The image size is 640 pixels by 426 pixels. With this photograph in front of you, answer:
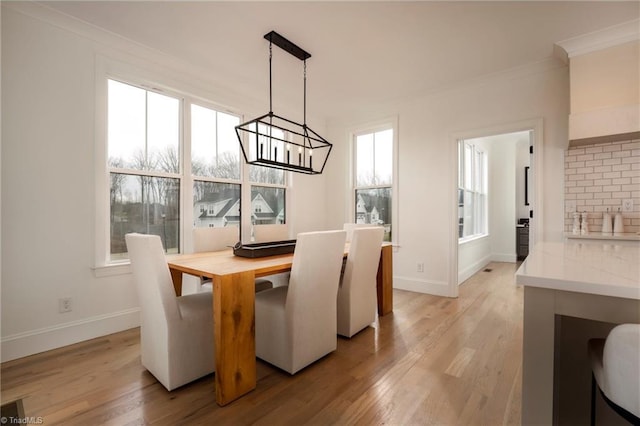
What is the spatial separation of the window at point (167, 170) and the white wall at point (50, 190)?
0.18m

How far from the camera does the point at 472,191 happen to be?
5.55 metres

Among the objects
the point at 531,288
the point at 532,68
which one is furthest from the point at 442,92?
the point at 531,288

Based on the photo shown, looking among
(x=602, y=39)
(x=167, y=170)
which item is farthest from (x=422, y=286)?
(x=167, y=170)

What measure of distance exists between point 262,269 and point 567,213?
10.2 feet

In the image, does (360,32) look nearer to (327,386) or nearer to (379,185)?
(379,185)

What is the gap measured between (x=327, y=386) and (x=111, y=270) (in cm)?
Answer: 219

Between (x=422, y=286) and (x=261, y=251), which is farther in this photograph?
(x=422, y=286)

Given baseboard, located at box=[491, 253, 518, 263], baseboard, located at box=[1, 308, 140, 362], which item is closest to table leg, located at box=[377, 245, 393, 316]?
baseboard, located at box=[1, 308, 140, 362]

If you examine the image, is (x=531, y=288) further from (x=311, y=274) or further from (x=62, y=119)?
(x=62, y=119)

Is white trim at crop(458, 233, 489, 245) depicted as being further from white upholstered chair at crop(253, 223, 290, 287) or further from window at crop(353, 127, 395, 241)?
white upholstered chair at crop(253, 223, 290, 287)

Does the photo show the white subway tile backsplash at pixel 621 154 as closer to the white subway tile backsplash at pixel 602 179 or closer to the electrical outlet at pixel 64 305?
the white subway tile backsplash at pixel 602 179

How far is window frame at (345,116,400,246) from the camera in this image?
420 centimetres

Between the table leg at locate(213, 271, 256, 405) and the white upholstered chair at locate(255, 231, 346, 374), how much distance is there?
0.24m

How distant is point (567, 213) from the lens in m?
2.99
